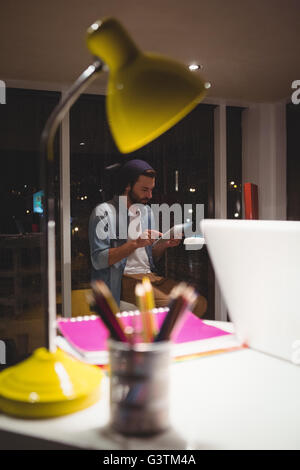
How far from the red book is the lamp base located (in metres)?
0.51

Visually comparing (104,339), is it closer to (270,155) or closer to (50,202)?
(50,202)

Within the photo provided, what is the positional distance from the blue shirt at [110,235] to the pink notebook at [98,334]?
1411 mm

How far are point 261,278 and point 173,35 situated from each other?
6.78 ft

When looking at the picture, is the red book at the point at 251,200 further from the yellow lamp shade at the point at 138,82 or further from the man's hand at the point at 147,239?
the man's hand at the point at 147,239

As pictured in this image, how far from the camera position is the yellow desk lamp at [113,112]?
1.87 ft

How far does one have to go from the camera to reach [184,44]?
2545 mm

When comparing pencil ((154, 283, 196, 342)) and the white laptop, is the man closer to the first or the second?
the white laptop

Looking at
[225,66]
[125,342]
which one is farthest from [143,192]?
[125,342]

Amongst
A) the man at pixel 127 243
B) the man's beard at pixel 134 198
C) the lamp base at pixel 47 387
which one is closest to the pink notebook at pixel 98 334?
the lamp base at pixel 47 387

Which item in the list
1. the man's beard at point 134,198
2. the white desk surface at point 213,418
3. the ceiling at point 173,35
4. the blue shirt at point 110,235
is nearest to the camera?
the white desk surface at point 213,418

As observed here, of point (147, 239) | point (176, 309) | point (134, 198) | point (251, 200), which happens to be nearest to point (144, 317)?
point (176, 309)

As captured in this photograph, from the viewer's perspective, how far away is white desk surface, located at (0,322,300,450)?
1.72 ft

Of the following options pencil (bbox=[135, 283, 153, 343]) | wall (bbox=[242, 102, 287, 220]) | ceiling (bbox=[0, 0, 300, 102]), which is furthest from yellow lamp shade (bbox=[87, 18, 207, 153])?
wall (bbox=[242, 102, 287, 220])

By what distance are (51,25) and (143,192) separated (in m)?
1.04
